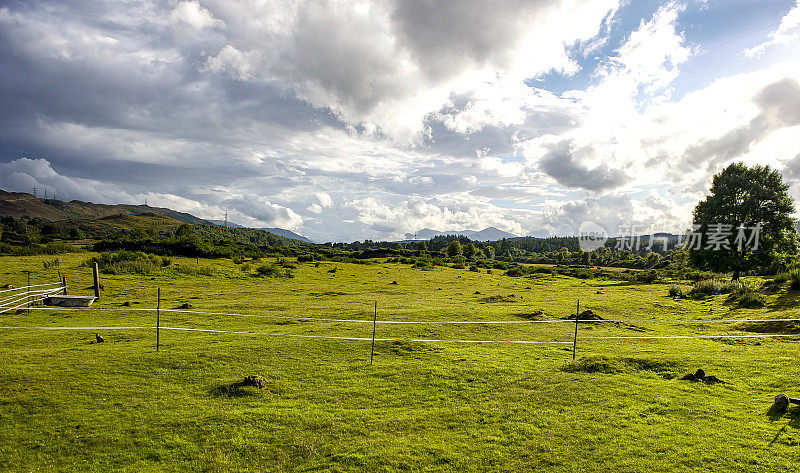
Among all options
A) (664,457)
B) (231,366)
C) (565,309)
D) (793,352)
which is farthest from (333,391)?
(565,309)

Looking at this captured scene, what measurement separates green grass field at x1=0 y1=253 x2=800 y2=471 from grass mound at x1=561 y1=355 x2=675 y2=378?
6 cm

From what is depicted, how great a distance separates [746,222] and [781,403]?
3953cm

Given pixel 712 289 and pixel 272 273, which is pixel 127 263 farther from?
pixel 712 289

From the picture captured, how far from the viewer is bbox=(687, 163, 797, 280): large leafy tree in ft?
119

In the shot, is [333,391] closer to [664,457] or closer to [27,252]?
[664,457]

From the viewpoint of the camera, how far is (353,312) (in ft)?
75.3

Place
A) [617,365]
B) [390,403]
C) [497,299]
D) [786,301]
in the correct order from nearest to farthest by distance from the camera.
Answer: [390,403] < [617,365] < [786,301] < [497,299]

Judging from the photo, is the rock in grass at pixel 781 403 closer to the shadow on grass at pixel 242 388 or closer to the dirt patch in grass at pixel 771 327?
the dirt patch in grass at pixel 771 327

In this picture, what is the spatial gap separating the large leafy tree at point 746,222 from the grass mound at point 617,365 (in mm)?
36168

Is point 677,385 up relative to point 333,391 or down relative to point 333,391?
up

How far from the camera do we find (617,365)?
39.1 ft

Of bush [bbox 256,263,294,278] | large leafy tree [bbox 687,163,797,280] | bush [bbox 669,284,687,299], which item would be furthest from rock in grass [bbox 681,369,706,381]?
bush [bbox 256,263,294,278]

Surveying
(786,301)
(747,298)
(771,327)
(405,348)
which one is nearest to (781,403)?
(405,348)

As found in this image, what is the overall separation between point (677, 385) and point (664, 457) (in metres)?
4.44
